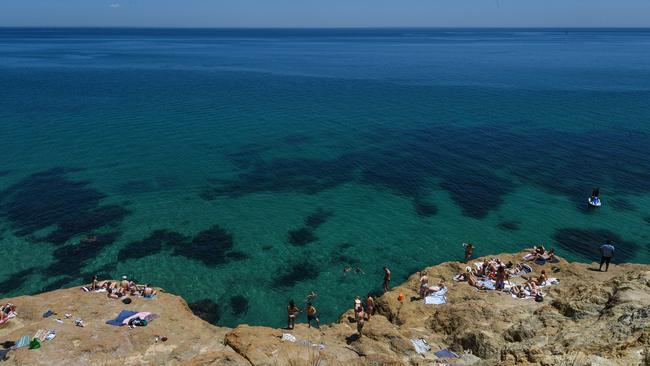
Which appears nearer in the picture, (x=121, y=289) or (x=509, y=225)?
(x=121, y=289)

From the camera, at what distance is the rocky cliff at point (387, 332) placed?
16.6m

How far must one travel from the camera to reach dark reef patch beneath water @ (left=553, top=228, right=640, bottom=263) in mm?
32969

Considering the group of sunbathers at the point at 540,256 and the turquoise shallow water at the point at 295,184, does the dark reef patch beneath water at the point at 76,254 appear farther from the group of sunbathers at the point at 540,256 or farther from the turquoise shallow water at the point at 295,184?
the group of sunbathers at the point at 540,256

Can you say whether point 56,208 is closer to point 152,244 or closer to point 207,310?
point 152,244

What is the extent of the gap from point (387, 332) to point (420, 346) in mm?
1766

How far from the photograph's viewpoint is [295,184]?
45.9 metres

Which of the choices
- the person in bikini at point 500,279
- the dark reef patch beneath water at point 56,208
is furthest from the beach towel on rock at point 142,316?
the person in bikini at point 500,279

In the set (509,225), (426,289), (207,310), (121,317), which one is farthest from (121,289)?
(509,225)

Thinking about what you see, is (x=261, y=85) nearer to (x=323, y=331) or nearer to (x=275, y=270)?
(x=275, y=270)

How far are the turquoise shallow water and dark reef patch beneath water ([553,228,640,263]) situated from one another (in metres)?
0.17

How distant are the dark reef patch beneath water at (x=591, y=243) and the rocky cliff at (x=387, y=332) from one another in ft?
23.3

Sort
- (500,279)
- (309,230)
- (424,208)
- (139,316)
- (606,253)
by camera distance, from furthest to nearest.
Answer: (424,208), (309,230), (606,253), (500,279), (139,316)

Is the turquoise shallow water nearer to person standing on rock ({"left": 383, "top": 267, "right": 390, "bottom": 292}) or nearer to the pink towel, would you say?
person standing on rock ({"left": 383, "top": 267, "right": 390, "bottom": 292})

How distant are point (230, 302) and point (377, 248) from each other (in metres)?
12.5
